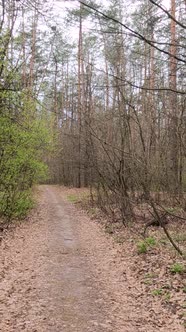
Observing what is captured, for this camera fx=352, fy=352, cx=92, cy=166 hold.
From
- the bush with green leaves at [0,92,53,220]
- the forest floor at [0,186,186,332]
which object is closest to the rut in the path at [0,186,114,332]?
the forest floor at [0,186,186,332]

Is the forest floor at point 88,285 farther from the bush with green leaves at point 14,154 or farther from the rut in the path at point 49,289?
the bush with green leaves at point 14,154

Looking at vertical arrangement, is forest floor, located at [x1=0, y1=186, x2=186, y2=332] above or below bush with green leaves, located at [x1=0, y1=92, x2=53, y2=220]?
below

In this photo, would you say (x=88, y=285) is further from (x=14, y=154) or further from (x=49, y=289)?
(x=14, y=154)

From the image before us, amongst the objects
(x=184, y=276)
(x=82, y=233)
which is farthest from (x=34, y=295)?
(x=82, y=233)

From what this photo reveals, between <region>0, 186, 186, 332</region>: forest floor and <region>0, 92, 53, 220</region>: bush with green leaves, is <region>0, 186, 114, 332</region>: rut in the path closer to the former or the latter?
<region>0, 186, 186, 332</region>: forest floor

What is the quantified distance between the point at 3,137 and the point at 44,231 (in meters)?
3.63

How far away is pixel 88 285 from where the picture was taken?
673 cm

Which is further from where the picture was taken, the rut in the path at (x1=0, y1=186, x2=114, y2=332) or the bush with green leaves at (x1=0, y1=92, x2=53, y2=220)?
the bush with green leaves at (x1=0, y1=92, x2=53, y2=220)

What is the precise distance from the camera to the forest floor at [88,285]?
16.9ft

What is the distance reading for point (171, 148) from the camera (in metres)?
13.2

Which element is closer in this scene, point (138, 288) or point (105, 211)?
point (138, 288)

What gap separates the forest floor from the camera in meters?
5.14

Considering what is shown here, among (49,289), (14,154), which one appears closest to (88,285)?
(49,289)

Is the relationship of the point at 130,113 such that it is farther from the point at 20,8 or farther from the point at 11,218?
the point at 20,8
